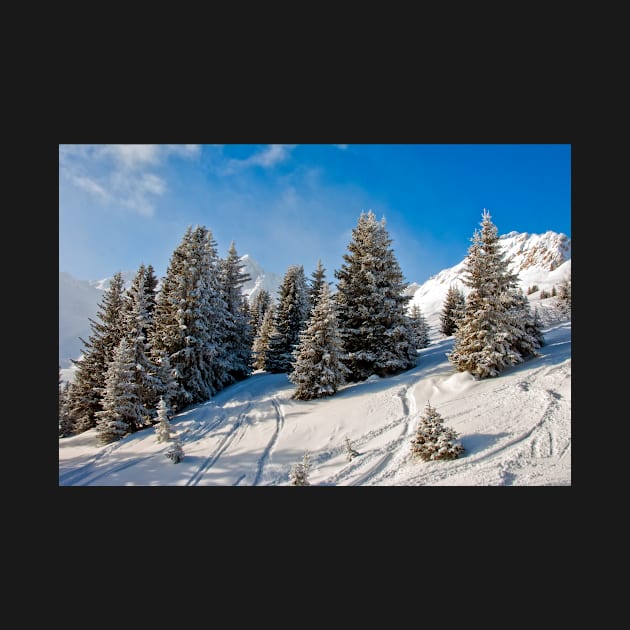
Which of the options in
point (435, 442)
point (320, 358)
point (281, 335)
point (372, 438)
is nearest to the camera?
point (435, 442)

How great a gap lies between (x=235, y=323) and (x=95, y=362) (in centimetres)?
861

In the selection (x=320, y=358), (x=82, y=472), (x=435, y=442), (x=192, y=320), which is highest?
(x=192, y=320)

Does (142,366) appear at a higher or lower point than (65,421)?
higher

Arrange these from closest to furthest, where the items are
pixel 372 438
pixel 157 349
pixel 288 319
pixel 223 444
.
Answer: pixel 372 438 < pixel 223 444 < pixel 157 349 < pixel 288 319

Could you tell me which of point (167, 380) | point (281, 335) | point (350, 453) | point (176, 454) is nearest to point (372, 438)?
point (350, 453)

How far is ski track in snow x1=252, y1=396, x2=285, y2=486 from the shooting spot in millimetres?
8609

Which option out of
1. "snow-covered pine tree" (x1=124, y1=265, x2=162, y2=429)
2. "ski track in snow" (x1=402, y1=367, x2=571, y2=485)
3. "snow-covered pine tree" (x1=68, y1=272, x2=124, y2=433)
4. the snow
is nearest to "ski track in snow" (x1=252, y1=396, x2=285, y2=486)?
the snow

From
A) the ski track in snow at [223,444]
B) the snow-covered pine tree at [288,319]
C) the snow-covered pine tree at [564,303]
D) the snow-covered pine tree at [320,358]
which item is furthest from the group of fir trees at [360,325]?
the snow-covered pine tree at [564,303]

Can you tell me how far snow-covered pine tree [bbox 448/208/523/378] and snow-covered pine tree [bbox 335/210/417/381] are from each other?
300cm

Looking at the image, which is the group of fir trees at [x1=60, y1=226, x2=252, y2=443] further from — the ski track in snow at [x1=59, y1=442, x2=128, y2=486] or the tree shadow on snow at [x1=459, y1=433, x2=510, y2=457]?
the tree shadow on snow at [x1=459, y1=433, x2=510, y2=457]

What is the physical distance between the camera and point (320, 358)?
14.8 m

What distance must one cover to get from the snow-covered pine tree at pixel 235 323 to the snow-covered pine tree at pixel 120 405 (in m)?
7.23

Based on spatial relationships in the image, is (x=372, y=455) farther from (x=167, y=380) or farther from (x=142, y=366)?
(x=142, y=366)
